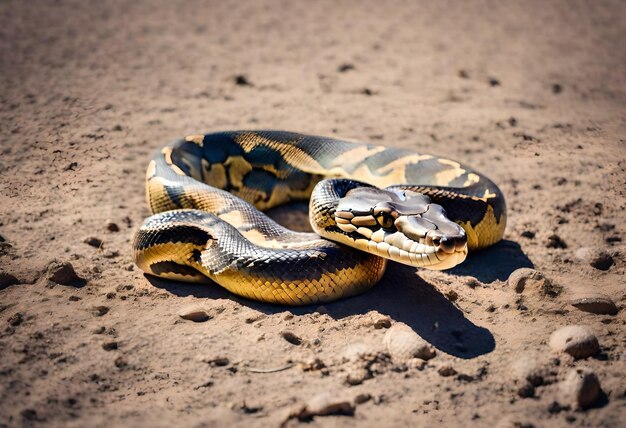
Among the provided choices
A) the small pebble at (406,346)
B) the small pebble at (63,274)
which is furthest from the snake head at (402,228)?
the small pebble at (63,274)

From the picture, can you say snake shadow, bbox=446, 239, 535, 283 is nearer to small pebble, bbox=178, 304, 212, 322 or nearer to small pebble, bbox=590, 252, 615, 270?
small pebble, bbox=590, 252, 615, 270

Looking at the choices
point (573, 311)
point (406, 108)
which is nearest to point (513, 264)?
point (573, 311)

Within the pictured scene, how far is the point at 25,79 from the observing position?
991cm

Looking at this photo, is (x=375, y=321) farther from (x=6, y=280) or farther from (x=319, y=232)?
(x=6, y=280)

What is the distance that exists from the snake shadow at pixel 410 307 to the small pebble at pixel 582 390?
0.67 metres

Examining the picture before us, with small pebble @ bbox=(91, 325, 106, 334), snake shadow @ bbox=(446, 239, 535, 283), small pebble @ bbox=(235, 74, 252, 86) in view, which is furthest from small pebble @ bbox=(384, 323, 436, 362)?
small pebble @ bbox=(235, 74, 252, 86)

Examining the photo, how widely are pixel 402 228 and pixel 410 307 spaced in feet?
2.22

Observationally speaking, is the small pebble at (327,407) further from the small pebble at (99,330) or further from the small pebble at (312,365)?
the small pebble at (99,330)

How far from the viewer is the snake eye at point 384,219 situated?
18.4ft

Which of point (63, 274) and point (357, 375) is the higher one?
point (63, 274)

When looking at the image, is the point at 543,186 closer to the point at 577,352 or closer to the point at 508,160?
the point at 508,160

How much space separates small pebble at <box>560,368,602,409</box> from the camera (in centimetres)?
436

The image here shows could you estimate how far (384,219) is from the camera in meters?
5.62

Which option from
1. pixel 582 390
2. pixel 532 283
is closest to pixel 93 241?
pixel 532 283
